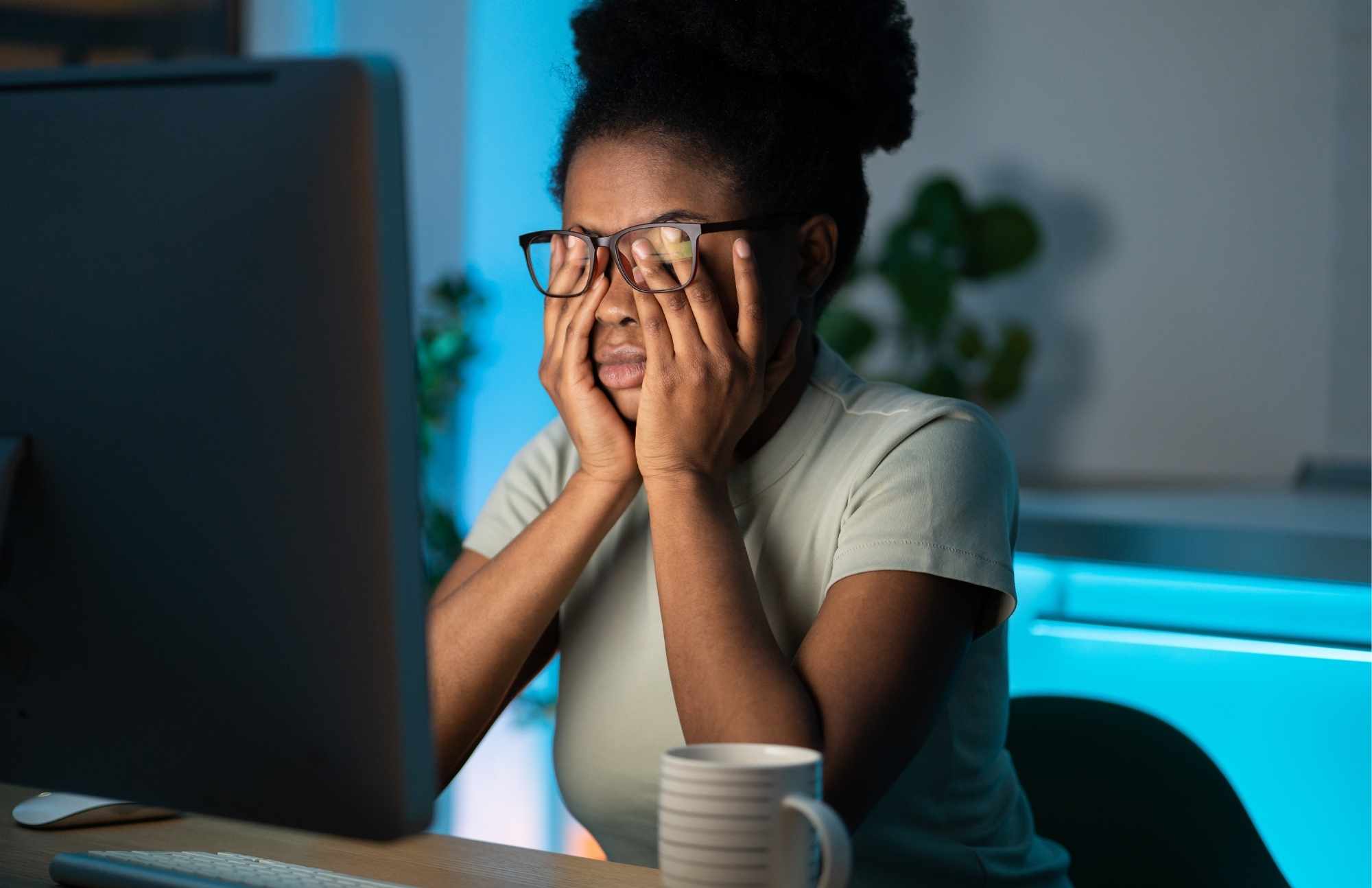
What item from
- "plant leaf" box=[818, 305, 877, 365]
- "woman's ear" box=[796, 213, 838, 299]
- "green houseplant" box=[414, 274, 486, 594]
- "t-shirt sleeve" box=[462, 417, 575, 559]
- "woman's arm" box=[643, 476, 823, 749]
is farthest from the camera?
"green houseplant" box=[414, 274, 486, 594]

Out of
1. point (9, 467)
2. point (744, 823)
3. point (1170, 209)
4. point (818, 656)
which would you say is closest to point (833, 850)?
point (744, 823)

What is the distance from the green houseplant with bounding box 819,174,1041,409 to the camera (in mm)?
2932

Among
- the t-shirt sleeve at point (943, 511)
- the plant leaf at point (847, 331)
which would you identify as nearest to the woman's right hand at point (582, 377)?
the t-shirt sleeve at point (943, 511)

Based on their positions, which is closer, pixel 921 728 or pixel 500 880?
pixel 500 880

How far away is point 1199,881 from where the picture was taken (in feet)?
4.17

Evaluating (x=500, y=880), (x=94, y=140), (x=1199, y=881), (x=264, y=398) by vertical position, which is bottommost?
(x=1199, y=881)

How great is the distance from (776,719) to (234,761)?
0.40 metres

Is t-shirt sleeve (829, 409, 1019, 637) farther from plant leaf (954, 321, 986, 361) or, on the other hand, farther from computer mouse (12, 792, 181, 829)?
plant leaf (954, 321, 986, 361)

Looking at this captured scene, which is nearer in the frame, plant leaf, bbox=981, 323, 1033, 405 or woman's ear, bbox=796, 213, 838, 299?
woman's ear, bbox=796, 213, 838, 299

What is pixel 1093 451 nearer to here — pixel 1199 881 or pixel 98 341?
pixel 1199 881

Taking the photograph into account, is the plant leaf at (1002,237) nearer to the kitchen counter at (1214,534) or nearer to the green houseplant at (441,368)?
the kitchen counter at (1214,534)

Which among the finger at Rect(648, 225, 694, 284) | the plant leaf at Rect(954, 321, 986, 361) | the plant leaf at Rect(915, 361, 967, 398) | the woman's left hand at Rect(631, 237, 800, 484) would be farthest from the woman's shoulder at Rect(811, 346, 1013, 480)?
the plant leaf at Rect(954, 321, 986, 361)

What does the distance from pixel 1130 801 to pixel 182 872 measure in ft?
3.10

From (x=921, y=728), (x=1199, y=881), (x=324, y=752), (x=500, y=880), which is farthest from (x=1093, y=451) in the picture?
(x=324, y=752)
